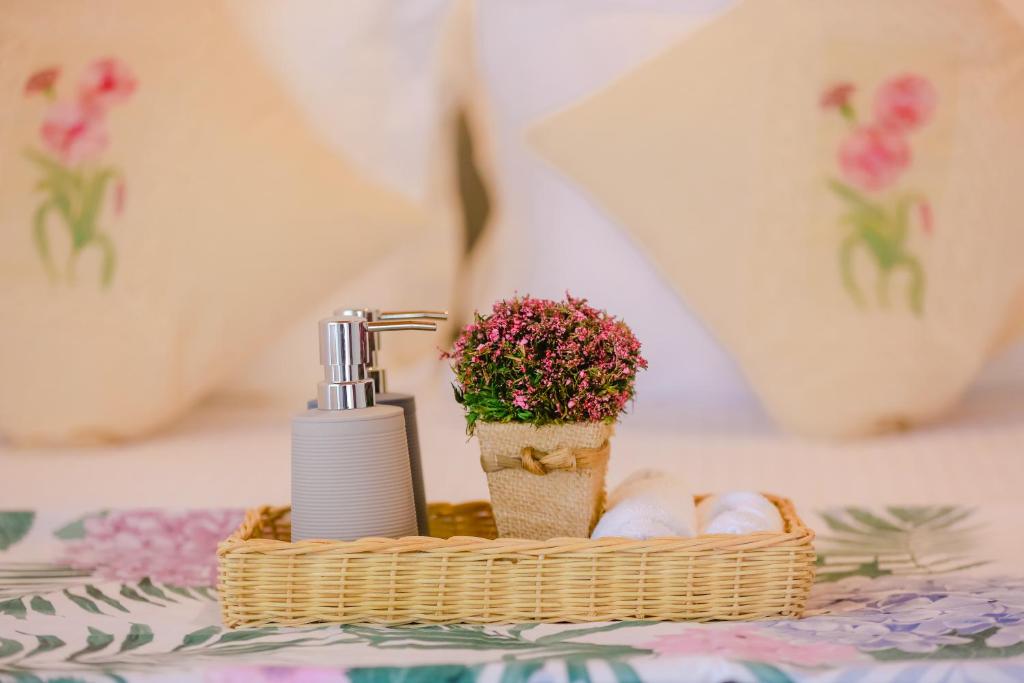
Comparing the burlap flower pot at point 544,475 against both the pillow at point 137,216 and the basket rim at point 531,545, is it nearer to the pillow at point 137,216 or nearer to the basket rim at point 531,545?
the basket rim at point 531,545

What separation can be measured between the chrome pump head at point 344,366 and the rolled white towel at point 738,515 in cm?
25

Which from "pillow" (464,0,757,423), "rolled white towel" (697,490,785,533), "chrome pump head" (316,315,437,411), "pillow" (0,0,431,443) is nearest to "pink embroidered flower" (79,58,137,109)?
"pillow" (0,0,431,443)

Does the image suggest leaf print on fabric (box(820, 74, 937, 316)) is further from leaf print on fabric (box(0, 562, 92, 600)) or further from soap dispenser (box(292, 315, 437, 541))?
leaf print on fabric (box(0, 562, 92, 600))

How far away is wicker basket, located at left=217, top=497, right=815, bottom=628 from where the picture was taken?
635 millimetres

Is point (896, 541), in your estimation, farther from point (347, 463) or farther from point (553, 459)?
point (347, 463)

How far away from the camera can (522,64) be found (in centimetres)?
118

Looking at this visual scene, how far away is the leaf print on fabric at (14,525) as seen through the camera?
0.93 meters

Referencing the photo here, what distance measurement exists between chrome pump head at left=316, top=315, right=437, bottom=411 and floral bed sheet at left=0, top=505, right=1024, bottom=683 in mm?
147

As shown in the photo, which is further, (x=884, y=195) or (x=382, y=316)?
(x=884, y=195)

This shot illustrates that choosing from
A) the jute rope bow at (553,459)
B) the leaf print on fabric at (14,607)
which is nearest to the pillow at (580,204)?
the jute rope bow at (553,459)

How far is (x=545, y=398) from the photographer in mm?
652

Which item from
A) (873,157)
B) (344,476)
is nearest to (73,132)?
(344,476)

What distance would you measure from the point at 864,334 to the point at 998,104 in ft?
0.87

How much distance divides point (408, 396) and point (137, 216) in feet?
1.47
